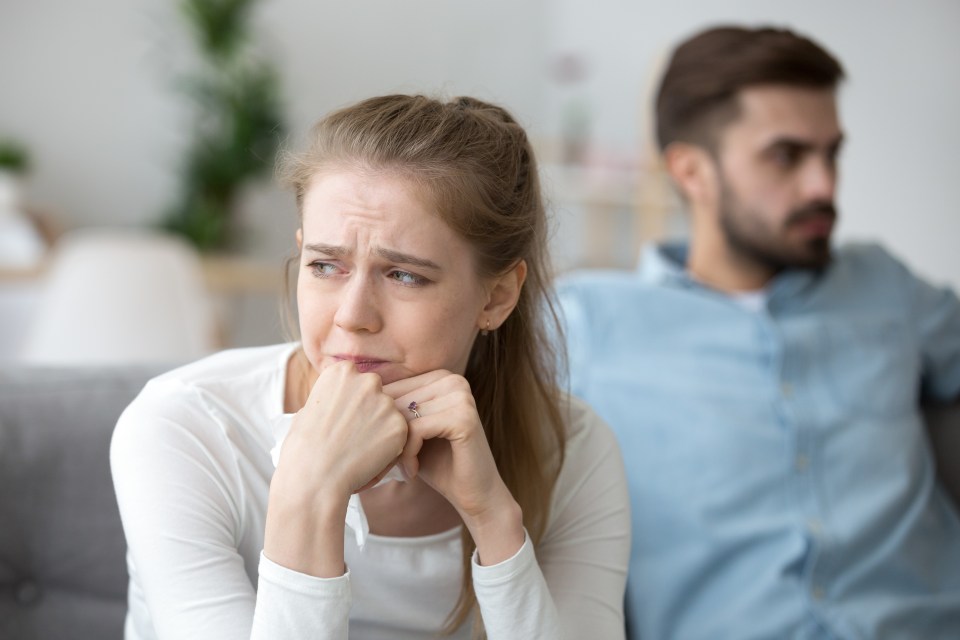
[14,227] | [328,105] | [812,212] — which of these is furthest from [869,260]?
[328,105]

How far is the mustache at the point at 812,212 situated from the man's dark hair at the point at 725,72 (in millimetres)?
220

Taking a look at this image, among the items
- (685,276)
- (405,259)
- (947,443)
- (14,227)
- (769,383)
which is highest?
(405,259)

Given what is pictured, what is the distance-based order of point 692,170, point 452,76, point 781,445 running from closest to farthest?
point 781,445 < point 692,170 < point 452,76

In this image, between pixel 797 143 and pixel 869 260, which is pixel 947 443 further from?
pixel 797 143

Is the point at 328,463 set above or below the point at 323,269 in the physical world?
below

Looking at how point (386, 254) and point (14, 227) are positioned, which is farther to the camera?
point (14, 227)

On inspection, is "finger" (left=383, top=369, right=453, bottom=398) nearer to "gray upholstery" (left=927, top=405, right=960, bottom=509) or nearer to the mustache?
the mustache

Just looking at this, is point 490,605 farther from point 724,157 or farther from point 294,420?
point 724,157

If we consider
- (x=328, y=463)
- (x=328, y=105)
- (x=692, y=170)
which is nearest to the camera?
(x=328, y=463)

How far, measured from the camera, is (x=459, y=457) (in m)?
1.08

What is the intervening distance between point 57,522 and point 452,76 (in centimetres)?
529

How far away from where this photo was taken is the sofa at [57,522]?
4.45 feet

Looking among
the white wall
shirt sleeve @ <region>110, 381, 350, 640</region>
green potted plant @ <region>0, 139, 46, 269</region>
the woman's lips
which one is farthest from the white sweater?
green potted plant @ <region>0, 139, 46, 269</region>

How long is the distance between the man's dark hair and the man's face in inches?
0.9
